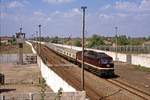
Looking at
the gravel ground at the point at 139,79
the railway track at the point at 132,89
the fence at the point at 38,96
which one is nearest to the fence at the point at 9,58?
the gravel ground at the point at 139,79

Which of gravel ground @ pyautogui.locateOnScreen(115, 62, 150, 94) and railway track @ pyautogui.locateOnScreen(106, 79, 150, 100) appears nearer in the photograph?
railway track @ pyautogui.locateOnScreen(106, 79, 150, 100)

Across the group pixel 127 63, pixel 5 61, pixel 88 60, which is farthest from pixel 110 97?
pixel 5 61

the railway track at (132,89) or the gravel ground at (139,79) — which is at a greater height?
the railway track at (132,89)

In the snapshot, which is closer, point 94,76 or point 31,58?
point 94,76

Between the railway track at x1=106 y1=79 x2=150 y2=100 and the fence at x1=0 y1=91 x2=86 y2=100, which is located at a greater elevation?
the fence at x1=0 y1=91 x2=86 y2=100

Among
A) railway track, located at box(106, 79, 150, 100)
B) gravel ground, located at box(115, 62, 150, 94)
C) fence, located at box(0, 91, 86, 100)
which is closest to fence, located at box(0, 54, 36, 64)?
gravel ground, located at box(115, 62, 150, 94)

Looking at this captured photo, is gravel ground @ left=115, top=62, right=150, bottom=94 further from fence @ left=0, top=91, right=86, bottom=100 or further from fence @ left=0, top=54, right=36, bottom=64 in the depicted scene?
fence @ left=0, top=54, right=36, bottom=64

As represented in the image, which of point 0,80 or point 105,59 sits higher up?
point 105,59

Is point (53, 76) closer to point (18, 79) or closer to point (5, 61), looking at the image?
point (18, 79)

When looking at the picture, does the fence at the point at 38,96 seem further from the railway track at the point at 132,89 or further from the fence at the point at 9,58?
the fence at the point at 9,58

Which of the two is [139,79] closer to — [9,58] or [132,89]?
[132,89]

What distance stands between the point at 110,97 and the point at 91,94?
2.01 metres

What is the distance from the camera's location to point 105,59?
4066cm

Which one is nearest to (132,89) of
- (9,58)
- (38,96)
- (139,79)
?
(139,79)
